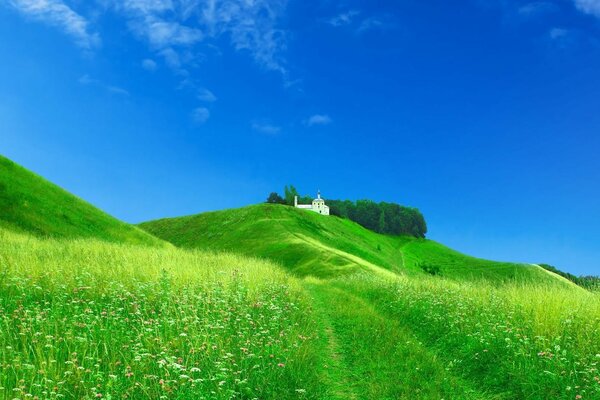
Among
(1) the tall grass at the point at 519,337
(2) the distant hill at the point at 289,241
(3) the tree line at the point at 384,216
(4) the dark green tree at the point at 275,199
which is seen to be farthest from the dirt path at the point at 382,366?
(3) the tree line at the point at 384,216

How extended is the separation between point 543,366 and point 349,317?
799cm

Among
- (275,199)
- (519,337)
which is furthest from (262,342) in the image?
(275,199)

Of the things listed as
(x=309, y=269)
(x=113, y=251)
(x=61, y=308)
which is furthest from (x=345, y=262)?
(x=61, y=308)

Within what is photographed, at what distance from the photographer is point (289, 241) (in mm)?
70750

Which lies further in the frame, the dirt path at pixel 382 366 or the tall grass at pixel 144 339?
the dirt path at pixel 382 366

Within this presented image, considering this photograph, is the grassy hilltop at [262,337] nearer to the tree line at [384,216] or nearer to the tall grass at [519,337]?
the tall grass at [519,337]

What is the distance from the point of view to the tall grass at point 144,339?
7008 millimetres

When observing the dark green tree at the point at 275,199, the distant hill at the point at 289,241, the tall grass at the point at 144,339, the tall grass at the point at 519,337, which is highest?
the dark green tree at the point at 275,199

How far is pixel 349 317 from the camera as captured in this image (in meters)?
16.4

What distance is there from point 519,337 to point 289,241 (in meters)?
60.5

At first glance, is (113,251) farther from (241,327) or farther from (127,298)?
(241,327)

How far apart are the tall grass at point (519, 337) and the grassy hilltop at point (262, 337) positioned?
0.04 metres

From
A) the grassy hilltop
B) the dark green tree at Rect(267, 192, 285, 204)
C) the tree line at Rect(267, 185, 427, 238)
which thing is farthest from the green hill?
the tree line at Rect(267, 185, 427, 238)

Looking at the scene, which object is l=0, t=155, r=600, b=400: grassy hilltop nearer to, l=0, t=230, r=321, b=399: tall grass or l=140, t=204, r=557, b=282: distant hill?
l=0, t=230, r=321, b=399: tall grass
